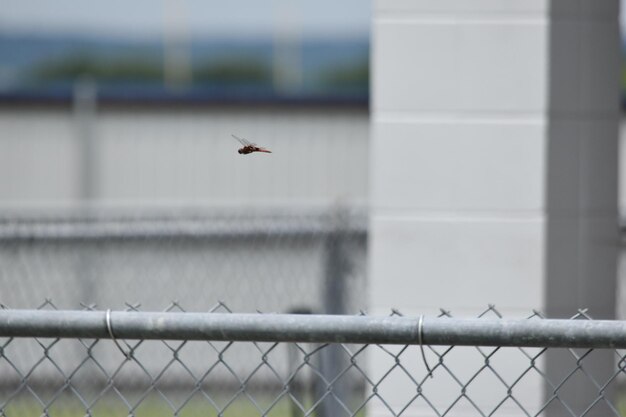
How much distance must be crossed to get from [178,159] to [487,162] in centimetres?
352

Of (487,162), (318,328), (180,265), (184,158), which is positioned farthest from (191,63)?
(318,328)

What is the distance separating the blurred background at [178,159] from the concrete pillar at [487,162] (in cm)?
67

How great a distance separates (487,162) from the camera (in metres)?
3.11

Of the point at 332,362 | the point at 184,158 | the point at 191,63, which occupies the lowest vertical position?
the point at 332,362

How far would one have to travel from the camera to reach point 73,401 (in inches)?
193

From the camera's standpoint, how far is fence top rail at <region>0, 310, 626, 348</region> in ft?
5.57

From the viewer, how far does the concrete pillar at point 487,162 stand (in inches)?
122

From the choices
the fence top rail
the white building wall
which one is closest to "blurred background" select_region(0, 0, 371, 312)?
the white building wall

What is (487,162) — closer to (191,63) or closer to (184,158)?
(184,158)

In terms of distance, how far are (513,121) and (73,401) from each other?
2.85 meters

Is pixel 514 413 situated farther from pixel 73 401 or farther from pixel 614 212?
pixel 73 401

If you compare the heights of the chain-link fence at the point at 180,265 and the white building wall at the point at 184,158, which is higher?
the white building wall at the point at 184,158

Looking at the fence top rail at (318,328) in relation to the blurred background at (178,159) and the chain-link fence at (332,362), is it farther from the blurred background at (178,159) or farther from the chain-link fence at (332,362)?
the blurred background at (178,159)

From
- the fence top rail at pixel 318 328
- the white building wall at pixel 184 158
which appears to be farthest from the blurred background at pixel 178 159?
the fence top rail at pixel 318 328
